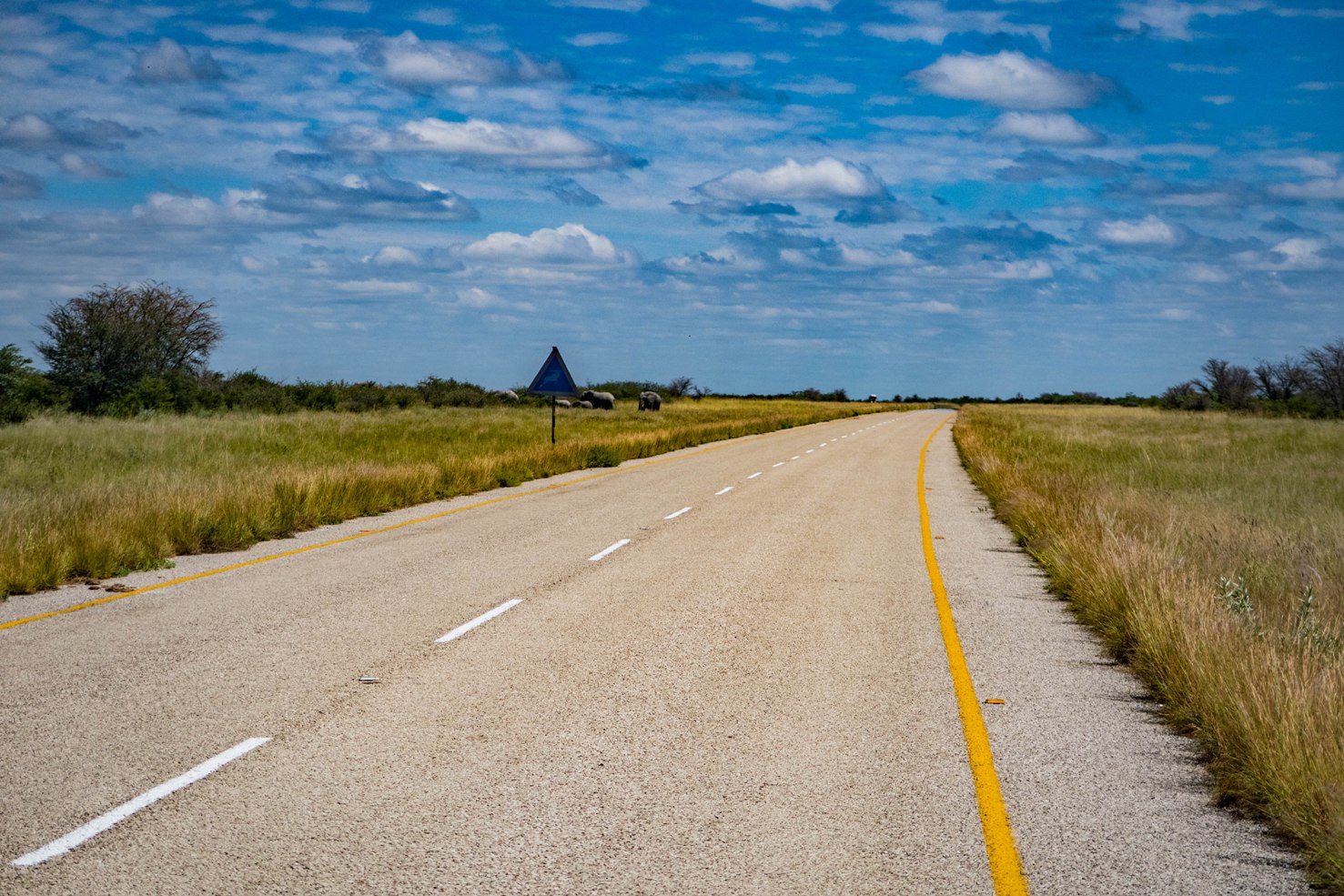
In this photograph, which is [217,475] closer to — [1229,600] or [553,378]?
[553,378]

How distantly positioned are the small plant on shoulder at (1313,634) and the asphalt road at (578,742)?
1.26 metres

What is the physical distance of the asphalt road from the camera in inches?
181

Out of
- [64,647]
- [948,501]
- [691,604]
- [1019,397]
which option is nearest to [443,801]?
[64,647]

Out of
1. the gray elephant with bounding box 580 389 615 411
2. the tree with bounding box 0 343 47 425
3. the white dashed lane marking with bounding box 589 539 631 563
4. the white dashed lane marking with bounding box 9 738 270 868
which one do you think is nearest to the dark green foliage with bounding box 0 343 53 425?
the tree with bounding box 0 343 47 425

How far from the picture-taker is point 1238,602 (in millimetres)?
9211

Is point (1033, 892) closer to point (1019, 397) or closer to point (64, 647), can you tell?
point (64, 647)

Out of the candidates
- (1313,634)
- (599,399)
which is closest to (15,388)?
(1313,634)

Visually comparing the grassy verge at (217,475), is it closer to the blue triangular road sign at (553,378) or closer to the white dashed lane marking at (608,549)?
the blue triangular road sign at (553,378)

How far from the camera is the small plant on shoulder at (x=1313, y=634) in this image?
7762 millimetres

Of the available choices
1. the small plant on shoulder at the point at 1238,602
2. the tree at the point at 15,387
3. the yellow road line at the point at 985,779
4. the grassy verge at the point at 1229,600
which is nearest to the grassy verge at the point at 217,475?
the tree at the point at 15,387

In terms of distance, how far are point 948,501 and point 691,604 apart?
508 inches

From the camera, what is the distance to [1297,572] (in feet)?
38.2

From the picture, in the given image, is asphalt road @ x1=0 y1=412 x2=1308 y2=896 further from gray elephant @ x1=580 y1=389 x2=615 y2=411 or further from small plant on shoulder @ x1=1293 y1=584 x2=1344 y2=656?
gray elephant @ x1=580 y1=389 x2=615 y2=411

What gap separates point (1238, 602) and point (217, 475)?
16.8 meters
